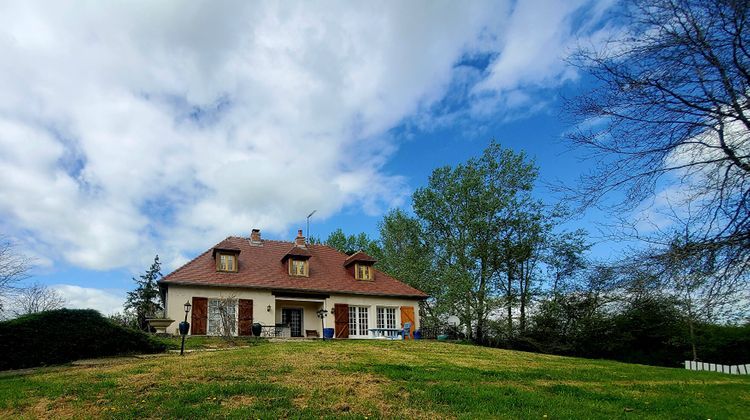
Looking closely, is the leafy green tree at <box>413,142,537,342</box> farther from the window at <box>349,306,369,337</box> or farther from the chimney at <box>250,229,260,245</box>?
the chimney at <box>250,229,260,245</box>

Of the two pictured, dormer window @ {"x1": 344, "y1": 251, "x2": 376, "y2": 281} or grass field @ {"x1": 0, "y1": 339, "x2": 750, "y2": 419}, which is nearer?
grass field @ {"x1": 0, "y1": 339, "x2": 750, "y2": 419}

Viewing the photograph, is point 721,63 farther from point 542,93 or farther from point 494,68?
point 494,68

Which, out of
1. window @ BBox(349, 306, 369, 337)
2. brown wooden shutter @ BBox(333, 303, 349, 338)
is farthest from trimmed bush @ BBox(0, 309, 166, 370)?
window @ BBox(349, 306, 369, 337)

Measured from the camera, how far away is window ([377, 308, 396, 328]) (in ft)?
92.0

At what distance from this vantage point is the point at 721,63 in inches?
220

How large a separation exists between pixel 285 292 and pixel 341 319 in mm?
3333

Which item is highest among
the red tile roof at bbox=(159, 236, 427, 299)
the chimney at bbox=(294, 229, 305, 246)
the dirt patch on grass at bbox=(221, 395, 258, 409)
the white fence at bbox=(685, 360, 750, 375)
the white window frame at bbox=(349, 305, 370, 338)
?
the chimney at bbox=(294, 229, 305, 246)

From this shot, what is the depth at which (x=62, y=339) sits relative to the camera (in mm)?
12875

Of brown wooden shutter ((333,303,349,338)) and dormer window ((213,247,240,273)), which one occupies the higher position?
dormer window ((213,247,240,273))

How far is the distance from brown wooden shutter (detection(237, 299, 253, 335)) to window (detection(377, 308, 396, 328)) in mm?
7194

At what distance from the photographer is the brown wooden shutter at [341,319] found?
26.5 meters

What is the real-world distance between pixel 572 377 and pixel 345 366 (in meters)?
4.78

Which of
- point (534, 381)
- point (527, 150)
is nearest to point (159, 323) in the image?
point (534, 381)

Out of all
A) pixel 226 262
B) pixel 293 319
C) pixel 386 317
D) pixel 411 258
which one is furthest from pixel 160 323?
pixel 411 258
